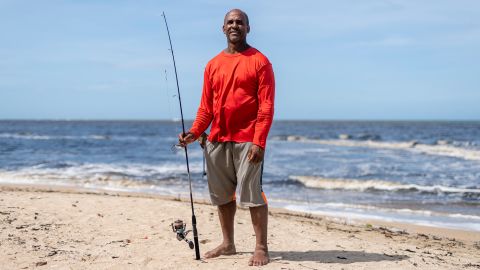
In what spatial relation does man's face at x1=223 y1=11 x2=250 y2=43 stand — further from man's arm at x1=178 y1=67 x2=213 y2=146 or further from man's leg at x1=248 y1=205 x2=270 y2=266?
man's leg at x1=248 y1=205 x2=270 y2=266

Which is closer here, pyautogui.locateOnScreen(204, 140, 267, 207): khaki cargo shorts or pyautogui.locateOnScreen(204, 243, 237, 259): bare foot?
pyautogui.locateOnScreen(204, 140, 267, 207): khaki cargo shorts

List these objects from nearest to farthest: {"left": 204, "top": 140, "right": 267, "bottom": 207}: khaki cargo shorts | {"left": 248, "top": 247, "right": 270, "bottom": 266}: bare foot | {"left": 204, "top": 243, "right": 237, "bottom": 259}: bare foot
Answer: {"left": 204, "top": 140, "right": 267, "bottom": 207}: khaki cargo shorts → {"left": 248, "top": 247, "right": 270, "bottom": 266}: bare foot → {"left": 204, "top": 243, "right": 237, "bottom": 259}: bare foot

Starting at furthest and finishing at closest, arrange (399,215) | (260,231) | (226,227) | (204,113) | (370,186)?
(370,186), (399,215), (226,227), (204,113), (260,231)

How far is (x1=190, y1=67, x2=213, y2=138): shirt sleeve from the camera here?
4559 mm

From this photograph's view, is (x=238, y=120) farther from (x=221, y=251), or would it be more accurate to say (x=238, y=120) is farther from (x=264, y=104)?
(x=221, y=251)

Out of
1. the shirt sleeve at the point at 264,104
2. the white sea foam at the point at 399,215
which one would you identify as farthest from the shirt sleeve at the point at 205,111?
the white sea foam at the point at 399,215

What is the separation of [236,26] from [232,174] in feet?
4.09

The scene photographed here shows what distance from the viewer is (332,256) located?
5035 mm

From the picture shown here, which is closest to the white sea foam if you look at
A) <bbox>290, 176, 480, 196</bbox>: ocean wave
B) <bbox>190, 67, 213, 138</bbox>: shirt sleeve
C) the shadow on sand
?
<bbox>290, 176, 480, 196</bbox>: ocean wave

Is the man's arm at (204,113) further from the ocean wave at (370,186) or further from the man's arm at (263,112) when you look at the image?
A: the ocean wave at (370,186)

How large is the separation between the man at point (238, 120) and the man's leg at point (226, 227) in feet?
0.44

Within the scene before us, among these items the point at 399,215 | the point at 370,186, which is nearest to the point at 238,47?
the point at 399,215

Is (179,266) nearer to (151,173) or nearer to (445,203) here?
(445,203)

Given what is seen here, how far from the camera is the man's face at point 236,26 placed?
4.33 meters
